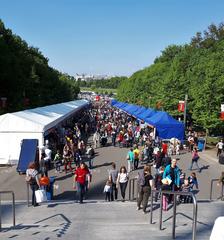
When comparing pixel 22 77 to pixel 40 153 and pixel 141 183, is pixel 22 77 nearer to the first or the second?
pixel 40 153

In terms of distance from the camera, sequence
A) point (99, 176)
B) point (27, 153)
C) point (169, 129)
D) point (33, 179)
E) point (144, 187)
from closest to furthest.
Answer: point (144, 187)
point (33, 179)
point (99, 176)
point (27, 153)
point (169, 129)

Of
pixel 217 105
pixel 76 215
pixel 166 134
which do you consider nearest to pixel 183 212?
pixel 76 215

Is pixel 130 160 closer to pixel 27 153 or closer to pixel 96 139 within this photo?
pixel 27 153

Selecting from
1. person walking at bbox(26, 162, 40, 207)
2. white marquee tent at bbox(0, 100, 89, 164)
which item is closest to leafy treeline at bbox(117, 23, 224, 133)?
white marquee tent at bbox(0, 100, 89, 164)

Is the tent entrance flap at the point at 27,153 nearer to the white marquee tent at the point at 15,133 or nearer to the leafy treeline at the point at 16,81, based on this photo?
the white marquee tent at the point at 15,133

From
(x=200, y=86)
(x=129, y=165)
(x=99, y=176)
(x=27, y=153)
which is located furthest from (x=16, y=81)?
(x=99, y=176)

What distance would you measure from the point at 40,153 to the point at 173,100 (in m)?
26.7

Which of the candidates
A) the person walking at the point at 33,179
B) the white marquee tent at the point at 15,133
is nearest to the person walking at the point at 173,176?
the person walking at the point at 33,179

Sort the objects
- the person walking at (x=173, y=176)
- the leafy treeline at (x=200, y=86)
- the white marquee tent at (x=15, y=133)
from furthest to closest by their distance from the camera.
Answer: the leafy treeline at (x=200, y=86) < the white marquee tent at (x=15, y=133) < the person walking at (x=173, y=176)

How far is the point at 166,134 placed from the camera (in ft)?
98.3

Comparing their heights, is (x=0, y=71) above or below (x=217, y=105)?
above

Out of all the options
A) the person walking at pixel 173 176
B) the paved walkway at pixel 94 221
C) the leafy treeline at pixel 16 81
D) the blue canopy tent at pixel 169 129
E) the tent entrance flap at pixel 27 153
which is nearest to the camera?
the paved walkway at pixel 94 221

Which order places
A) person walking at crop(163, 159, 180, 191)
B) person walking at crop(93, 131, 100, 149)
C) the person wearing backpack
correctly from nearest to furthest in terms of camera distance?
the person wearing backpack < person walking at crop(163, 159, 180, 191) < person walking at crop(93, 131, 100, 149)

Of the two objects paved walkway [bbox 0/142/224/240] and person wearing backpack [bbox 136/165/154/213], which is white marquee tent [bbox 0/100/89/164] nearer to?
paved walkway [bbox 0/142/224/240]
